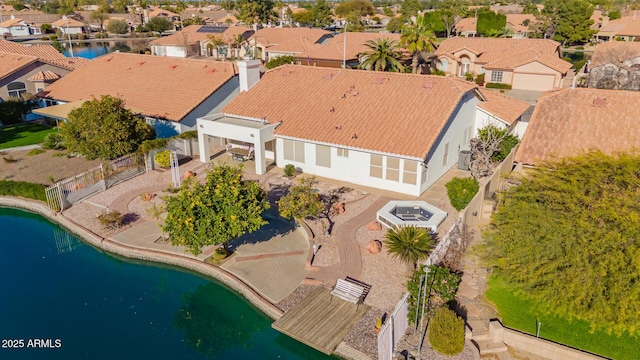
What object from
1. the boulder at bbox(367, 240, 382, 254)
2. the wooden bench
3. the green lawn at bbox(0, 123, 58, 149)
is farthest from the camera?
the green lawn at bbox(0, 123, 58, 149)

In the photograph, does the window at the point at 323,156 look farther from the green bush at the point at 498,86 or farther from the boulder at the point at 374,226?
the green bush at the point at 498,86

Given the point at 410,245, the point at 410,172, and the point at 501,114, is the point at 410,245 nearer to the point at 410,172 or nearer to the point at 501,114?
the point at 410,172

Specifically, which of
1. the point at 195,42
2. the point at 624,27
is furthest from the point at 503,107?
the point at 624,27

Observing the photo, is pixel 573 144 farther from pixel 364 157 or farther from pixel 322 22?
pixel 322 22

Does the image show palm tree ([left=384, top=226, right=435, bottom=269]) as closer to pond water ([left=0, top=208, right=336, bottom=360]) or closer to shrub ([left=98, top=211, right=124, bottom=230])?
pond water ([left=0, top=208, right=336, bottom=360])

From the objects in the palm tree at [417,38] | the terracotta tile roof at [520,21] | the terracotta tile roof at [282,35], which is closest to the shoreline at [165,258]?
the palm tree at [417,38]

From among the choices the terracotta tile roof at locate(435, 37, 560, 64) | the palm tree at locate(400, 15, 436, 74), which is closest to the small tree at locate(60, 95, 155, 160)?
the palm tree at locate(400, 15, 436, 74)

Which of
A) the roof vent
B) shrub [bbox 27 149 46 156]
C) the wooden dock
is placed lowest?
the wooden dock
